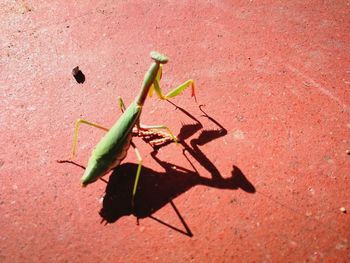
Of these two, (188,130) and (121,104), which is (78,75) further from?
(188,130)

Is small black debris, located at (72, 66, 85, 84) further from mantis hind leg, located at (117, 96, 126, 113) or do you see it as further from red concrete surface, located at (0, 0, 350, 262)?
mantis hind leg, located at (117, 96, 126, 113)

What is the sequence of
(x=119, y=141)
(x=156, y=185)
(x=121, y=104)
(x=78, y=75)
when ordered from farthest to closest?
(x=78, y=75), (x=121, y=104), (x=156, y=185), (x=119, y=141)

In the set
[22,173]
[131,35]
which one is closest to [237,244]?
[22,173]

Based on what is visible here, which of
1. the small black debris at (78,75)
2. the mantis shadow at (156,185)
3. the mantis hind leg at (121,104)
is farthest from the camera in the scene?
the small black debris at (78,75)

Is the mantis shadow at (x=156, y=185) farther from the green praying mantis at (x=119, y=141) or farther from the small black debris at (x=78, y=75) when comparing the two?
the small black debris at (x=78, y=75)

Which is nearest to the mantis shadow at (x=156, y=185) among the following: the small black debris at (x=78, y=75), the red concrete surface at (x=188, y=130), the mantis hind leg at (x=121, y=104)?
the red concrete surface at (x=188, y=130)

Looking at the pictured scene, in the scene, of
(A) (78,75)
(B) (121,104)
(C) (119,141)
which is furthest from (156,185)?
(A) (78,75)

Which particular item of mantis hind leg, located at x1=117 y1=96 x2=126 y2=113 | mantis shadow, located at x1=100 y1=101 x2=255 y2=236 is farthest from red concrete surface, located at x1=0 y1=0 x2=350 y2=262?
mantis hind leg, located at x1=117 y1=96 x2=126 y2=113
